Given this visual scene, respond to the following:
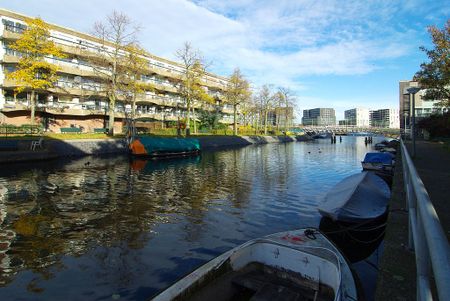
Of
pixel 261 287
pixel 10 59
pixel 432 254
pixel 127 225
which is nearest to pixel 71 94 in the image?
pixel 10 59

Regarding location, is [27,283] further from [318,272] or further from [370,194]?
[370,194]

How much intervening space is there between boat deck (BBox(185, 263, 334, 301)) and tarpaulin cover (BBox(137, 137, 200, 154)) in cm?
3155

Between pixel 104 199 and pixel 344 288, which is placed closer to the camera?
pixel 344 288

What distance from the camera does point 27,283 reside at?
24.2ft

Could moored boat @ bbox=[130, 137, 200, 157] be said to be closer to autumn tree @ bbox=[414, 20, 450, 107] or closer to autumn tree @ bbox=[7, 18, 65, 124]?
autumn tree @ bbox=[7, 18, 65, 124]

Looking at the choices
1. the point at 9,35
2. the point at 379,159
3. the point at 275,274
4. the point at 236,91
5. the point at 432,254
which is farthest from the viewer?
the point at 236,91

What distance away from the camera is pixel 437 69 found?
3111 cm

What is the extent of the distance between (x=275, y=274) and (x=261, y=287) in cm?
62

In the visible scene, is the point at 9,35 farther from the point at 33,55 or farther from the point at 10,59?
the point at 33,55

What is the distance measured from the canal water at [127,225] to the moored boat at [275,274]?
6.97 feet

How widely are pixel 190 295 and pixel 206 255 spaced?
13.7ft

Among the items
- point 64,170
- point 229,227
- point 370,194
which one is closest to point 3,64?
point 64,170

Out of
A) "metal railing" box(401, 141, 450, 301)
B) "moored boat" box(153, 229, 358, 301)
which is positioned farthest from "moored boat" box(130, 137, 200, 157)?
"metal railing" box(401, 141, 450, 301)

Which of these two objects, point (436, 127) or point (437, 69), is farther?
point (436, 127)
